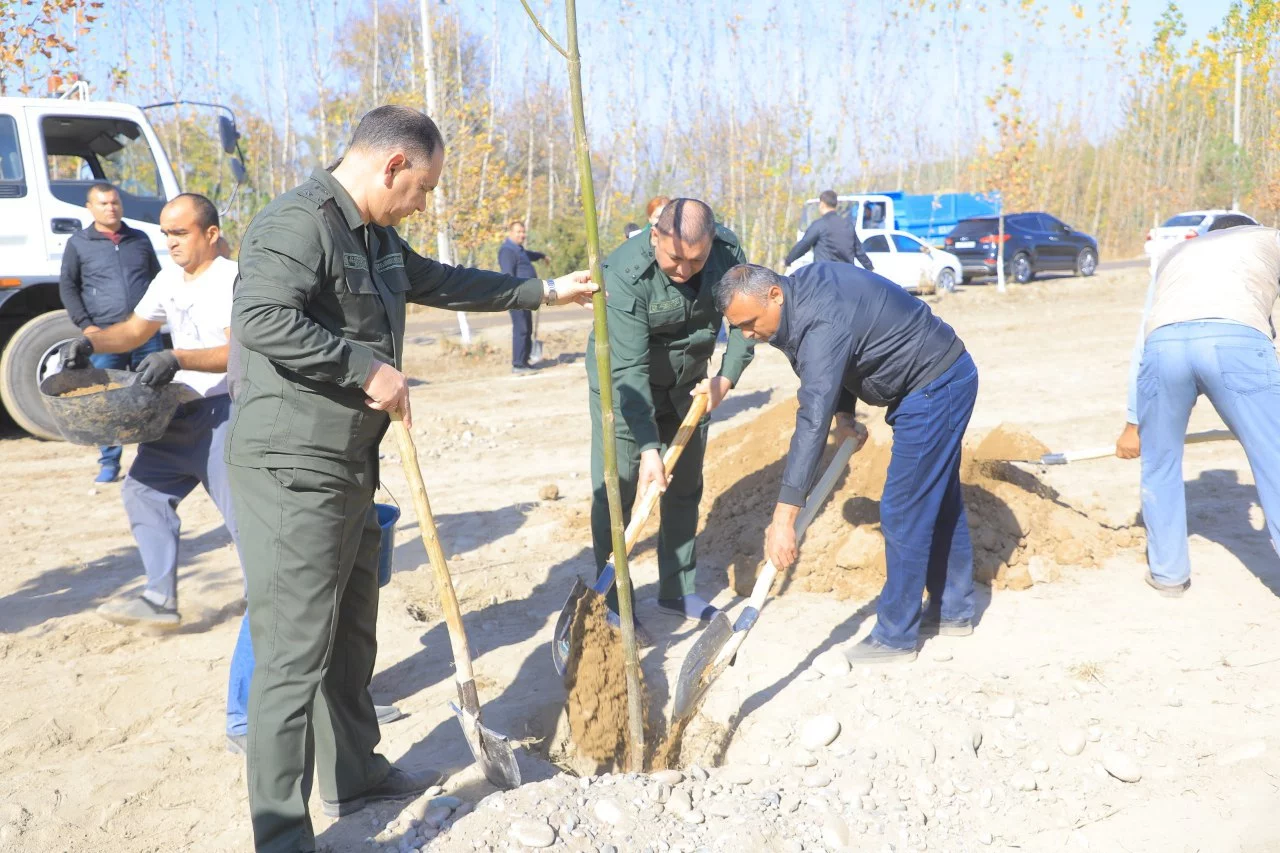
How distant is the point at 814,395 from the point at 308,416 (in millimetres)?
1692

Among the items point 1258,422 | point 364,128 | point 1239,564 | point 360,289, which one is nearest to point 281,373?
point 360,289

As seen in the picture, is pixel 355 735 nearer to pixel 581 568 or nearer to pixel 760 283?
pixel 760 283

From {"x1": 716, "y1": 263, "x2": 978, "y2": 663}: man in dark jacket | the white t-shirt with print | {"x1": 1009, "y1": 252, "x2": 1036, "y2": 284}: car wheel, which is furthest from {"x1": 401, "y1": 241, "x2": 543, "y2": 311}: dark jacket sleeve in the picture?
{"x1": 1009, "y1": 252, "x2": 1036, "y2": 284}: car wheel

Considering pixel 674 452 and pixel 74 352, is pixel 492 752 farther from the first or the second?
pixel 74 352

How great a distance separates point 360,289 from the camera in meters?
2.68

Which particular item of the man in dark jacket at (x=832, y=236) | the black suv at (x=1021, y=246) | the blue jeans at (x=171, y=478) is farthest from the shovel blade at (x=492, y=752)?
the black suv at (x=1021, y=246)

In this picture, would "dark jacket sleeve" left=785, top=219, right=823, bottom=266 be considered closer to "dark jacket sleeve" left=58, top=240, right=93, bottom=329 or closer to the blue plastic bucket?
"dark jacket sleeve" left=58, top=240, right=93, bottom=329

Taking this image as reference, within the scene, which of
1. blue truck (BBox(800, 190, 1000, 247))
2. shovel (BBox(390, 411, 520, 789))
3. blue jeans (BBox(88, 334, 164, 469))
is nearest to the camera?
shovel (BBox(390, 411, 520, 789))

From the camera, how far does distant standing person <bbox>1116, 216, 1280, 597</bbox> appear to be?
407 cm

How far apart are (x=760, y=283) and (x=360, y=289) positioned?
55.9 inches

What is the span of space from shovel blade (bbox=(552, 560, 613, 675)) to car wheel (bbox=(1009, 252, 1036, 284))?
19.0 meters

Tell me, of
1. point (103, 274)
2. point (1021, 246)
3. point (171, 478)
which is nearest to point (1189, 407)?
point (171, 478)

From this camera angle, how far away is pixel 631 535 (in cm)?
396

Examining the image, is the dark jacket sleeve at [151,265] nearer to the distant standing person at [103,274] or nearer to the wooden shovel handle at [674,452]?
the distant standing person at [103,274]
